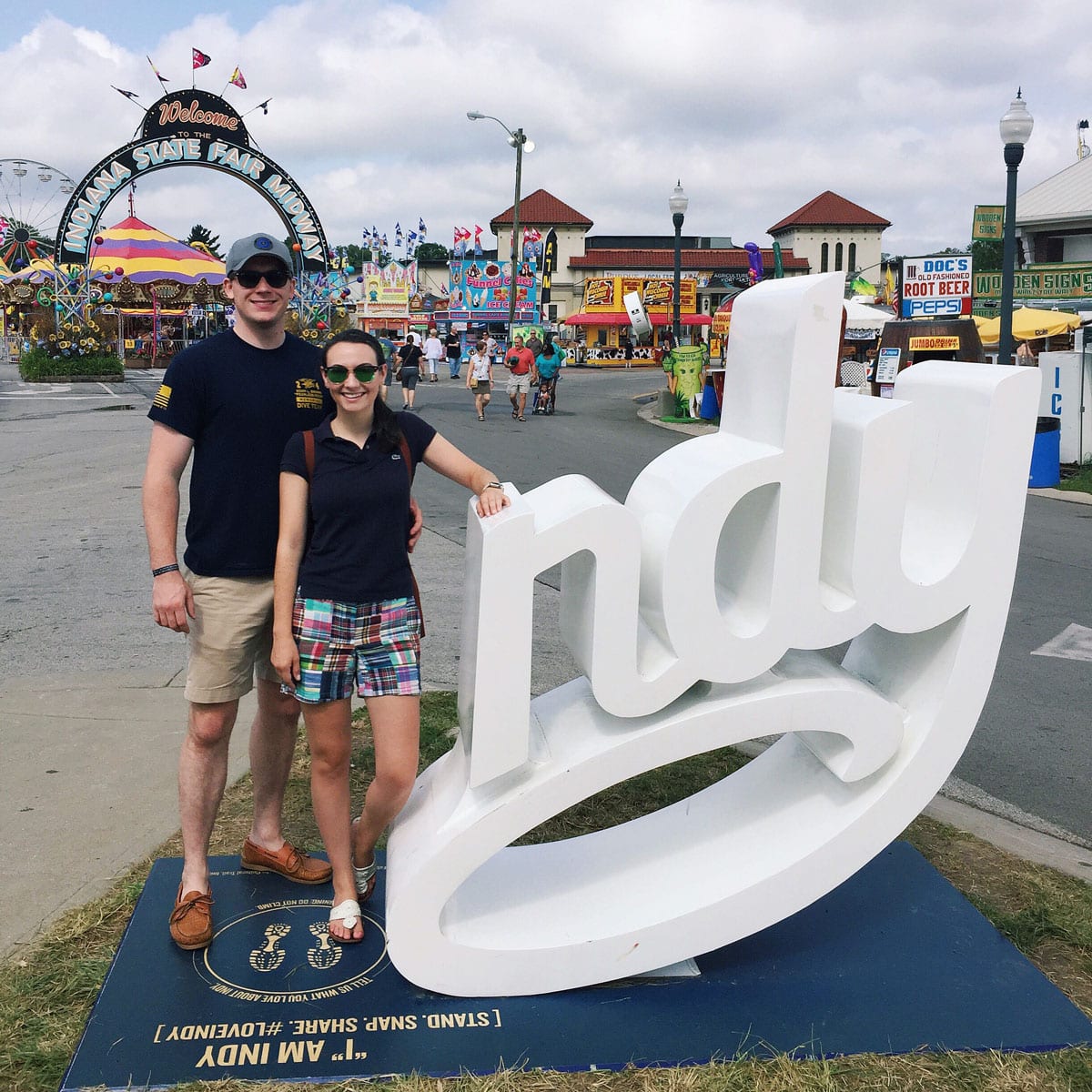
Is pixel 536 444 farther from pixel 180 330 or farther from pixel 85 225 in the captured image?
pixel 180 330

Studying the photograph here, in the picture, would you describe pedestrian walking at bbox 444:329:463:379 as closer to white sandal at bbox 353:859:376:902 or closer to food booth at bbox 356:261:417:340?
food booth at bbox 356:261:417:340

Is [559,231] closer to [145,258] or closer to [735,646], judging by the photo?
[145,258]

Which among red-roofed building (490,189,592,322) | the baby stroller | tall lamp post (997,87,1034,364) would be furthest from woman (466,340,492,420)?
red-roofed building (490,189,592,322)

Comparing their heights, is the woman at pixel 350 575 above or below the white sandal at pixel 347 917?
above

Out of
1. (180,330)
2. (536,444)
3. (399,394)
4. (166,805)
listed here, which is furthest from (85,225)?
(166,805)

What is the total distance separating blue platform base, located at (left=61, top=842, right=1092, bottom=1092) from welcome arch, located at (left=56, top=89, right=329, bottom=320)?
103 feet

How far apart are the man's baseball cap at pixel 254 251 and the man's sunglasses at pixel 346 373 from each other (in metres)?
0.46

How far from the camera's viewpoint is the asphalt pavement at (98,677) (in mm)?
3926

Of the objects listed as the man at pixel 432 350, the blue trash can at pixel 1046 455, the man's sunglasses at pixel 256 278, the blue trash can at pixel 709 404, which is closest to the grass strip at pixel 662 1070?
the man's sunglasses at pixel 256 278

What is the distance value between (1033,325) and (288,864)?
24.2 m

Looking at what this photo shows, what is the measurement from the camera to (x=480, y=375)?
22312mm

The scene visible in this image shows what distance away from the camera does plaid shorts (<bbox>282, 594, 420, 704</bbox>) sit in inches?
120

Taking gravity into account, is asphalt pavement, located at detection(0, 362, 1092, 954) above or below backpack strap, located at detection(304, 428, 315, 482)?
below

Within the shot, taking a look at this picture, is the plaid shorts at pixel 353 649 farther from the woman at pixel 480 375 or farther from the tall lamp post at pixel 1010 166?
the woman at pixel 480 375
